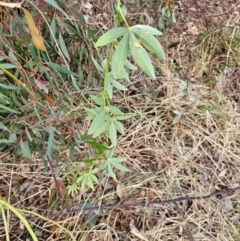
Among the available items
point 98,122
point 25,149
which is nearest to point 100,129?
point 98,122

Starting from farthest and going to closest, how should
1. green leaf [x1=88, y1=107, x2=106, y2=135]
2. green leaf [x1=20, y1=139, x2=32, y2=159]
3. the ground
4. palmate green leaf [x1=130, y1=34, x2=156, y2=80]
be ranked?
1. the ground
2. green leaf [x1=20, y1=139, x2=32, y2=159]
3. green leaf [x1=88, y1=107, x2=106, y2=135]
4. palmate green leaf [x1=130, y1=34, x2=156, y2=80]

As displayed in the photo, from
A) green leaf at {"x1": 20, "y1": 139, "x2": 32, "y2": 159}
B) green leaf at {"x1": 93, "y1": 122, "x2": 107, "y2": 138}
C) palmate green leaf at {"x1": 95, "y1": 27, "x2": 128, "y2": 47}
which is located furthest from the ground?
palmate green leaf at {"x1": 95, "y1": 27, "x2": 128, "y2": 47}

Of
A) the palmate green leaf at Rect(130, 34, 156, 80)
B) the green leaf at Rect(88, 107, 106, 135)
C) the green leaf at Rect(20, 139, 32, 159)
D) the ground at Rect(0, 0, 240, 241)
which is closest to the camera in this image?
the palmate green leaf at Rect(130, 34, 156, 80)

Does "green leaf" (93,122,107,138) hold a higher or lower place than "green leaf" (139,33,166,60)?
lower

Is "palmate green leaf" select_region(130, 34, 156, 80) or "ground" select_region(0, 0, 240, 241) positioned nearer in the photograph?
"palmate green leaf" select_region(130, 34, 156, 80)

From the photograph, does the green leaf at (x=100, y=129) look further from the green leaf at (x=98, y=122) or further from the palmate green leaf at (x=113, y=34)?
the palmate green leaf at (x=113, y=34)

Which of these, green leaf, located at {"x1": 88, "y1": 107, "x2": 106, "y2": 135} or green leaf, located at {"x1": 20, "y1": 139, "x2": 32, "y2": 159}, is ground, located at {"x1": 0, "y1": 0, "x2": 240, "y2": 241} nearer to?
green leaf, located at {"x1": 20, "y1": 139, "x2": 32, "y2": 159}

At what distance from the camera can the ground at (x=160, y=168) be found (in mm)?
1289

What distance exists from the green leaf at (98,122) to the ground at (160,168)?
0.98 ft

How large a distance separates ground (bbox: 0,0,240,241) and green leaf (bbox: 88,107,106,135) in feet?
0.98

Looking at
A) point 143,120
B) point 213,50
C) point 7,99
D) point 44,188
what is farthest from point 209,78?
point 7,99

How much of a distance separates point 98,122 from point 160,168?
1.66ft

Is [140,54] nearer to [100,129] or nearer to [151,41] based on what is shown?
[151,41]

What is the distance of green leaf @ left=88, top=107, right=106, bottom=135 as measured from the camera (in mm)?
958
